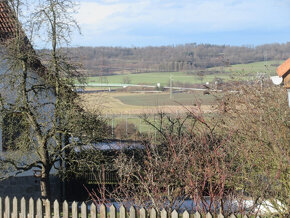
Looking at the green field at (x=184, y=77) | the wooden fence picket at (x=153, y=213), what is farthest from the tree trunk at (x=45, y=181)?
the wooden fence picket at (x=153, y=213)

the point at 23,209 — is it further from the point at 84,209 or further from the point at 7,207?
the point at 84,209

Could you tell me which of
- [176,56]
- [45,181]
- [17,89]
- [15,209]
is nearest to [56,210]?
[15,209]

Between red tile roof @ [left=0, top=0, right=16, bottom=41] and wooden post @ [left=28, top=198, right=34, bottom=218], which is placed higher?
red tile roof @ [left=0, top=0, right=16, bottom=41]

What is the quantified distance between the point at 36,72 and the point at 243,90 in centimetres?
575

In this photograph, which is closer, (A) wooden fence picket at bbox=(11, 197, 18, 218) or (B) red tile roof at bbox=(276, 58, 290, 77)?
(A) wooden fence picket at bbox=(11, 197, 18, 218)

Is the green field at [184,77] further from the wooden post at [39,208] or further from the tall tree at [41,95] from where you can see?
the wooden post at [39,208]

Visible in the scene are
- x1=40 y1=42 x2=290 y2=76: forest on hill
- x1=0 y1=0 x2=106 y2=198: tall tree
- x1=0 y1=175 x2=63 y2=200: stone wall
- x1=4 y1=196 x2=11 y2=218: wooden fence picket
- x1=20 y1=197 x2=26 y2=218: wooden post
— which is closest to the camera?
x1=20 y1=197 x2=26 y2=218: wooden post

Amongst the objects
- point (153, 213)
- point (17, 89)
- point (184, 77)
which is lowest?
point (184, 77)

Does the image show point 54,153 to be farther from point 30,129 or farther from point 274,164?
point 274,164

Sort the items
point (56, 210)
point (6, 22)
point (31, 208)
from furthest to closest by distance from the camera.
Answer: point (6, 22)
point (31, 208)
point (56, 210)

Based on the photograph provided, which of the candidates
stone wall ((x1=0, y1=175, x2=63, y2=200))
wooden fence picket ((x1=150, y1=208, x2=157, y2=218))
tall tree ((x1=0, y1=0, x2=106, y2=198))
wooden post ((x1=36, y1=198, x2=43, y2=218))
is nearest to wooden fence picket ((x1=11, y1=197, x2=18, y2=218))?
wooden post ((x1=36, y1=198, x2=43, y2=218))

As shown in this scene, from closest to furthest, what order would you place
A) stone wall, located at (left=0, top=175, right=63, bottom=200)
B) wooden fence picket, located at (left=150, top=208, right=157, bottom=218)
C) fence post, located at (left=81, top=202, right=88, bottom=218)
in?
wooden fence picket, located at (left=150, top=208, right=157, bottom=218)
fence post, located at (left=81, top=202, right=88, bottom=218)
stone wall, located at (left=0, top=175, right=63, bottom=200)

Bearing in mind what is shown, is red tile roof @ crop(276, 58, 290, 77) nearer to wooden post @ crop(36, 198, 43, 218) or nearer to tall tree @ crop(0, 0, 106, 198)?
tall tree @ crop(0, 0, 106, 198)

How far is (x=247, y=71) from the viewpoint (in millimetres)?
14969
